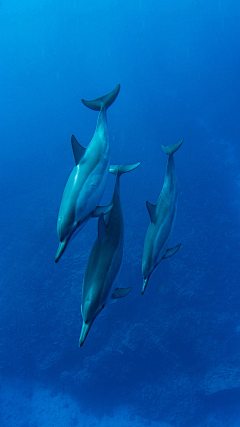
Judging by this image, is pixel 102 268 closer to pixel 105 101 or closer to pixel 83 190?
pixel 83 190

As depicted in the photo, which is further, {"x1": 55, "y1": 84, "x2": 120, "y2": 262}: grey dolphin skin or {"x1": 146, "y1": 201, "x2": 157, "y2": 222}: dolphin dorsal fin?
{"x1": 146, "y1": 201, "x2": 157, "y2": 222}: dolphin dorsal fin

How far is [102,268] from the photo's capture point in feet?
9.80

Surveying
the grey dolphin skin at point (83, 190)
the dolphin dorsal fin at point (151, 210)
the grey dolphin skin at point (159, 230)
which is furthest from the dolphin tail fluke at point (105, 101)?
the dolphin dorsal fin at point (151, 210)

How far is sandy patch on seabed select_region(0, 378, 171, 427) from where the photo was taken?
1152cm

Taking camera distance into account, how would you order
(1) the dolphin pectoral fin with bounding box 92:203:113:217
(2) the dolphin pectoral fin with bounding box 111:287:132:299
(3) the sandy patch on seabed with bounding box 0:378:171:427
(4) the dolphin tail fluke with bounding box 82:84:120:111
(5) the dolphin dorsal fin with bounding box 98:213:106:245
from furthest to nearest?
1. (3) the sandy patch on seabed with bounding box 0:378:171:427
2. (4) the dolphin tail fluke with bounding box 82:84:120:111
3. (2) the dolphin pectoral fin with bounding box 111:287:132:299
4. (1) the dolphin pectoral fin with bounding box 92:203:113:217
5. (5) the dolphin dorsal fin with bounding box 98:213:106:245

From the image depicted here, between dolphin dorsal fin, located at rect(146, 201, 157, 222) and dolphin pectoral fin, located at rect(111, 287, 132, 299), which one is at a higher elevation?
dolphin dorsal fin, located at rect(146, 201, 157, 222)

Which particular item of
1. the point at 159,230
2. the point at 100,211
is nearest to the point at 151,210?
Answer: the point at 159,230

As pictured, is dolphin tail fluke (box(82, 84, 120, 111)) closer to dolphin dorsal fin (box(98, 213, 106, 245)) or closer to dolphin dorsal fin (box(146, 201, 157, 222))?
dolphin dorsal fin (box(146, 201, 157, 222))

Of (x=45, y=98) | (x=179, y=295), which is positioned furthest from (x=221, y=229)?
(x=45, y=98)

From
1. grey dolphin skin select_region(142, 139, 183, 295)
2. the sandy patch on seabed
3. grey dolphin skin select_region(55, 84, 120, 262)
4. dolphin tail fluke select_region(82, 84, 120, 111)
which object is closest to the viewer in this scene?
grey dolphin skin select_region(55, 84, 120, 262)

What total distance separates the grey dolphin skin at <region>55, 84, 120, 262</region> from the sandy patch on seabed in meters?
12.1

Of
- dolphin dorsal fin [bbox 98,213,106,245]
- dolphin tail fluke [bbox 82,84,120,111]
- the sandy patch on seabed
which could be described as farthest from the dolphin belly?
the sandy patch on seabed

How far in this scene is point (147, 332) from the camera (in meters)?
11.3

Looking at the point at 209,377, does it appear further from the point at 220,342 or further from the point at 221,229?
the point at 221,229
